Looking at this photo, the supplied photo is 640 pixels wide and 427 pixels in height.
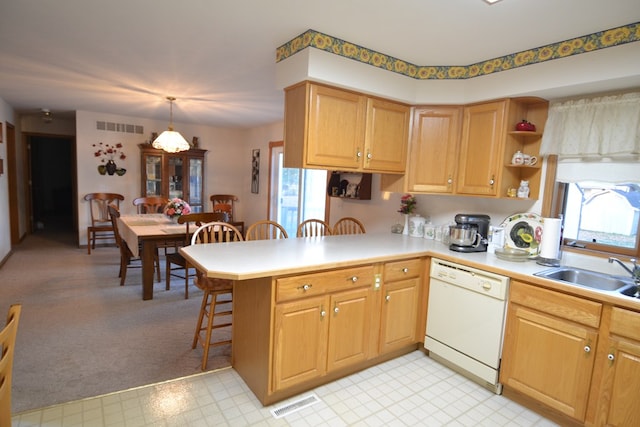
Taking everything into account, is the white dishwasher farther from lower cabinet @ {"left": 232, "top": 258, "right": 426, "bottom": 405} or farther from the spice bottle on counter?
the spice bottle on counter

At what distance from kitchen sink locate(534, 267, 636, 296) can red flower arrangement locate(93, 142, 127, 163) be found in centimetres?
625

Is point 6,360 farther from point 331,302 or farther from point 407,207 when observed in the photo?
point 407,207

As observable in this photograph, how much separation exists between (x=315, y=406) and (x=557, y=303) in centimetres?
152

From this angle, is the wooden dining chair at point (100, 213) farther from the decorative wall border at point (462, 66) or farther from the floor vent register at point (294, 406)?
the floor vent register at point (294, 406)

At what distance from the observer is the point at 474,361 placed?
93.7 inches

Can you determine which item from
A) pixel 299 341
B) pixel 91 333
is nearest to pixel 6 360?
pixel 299 341

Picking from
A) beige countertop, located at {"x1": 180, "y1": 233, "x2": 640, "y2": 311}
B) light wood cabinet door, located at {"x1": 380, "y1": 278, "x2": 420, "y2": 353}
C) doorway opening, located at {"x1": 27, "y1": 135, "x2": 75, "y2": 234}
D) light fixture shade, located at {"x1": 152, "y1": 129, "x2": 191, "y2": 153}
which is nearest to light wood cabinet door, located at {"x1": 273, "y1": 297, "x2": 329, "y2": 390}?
beige countertop, located at {"x1": 180, "y1": 233, "x2": 640, "y2": 311}

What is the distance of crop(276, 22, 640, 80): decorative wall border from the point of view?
6.75 ft

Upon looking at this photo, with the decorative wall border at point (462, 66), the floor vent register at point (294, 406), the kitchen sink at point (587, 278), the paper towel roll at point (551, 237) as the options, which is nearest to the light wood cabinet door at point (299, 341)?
the floor vent register at point (294, 406)

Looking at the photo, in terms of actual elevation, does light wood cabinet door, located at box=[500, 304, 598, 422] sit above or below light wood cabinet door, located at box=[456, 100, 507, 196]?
below

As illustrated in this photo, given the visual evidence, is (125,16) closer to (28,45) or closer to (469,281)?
(28,45)

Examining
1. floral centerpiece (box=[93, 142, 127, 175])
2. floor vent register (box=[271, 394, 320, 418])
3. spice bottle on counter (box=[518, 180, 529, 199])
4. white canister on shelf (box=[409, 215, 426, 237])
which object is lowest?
floor vent register (box=[271, 394, 320, 418])

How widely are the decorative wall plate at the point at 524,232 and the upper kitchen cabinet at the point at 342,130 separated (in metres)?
0.97

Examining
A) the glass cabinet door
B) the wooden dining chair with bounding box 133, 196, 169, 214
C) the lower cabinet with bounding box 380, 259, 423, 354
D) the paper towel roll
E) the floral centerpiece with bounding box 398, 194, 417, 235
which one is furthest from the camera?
the glass cabinet door
